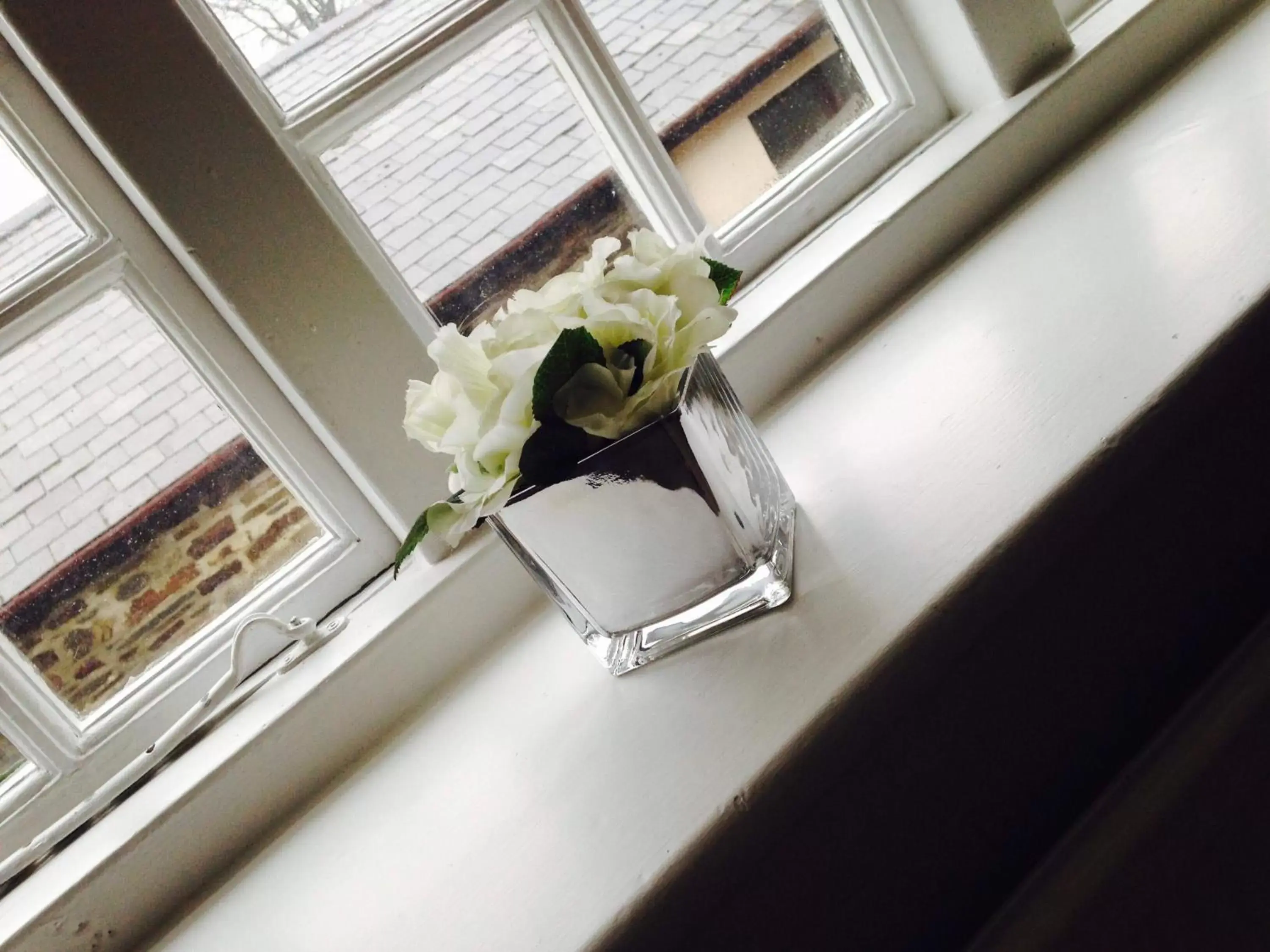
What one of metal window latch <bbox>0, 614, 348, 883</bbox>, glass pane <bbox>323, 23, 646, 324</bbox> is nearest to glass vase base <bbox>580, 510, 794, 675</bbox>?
metal window latch <bbox>0, 614, 348, 883</bbox>

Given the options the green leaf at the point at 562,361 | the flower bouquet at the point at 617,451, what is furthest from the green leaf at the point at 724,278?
the green leaf at the point at 562,361

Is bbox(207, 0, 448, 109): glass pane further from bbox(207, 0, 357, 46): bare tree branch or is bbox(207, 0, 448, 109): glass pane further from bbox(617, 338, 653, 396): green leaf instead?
bbox(617, 338, 653, 396): green leaf

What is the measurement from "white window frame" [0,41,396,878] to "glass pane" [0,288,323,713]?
1 cm

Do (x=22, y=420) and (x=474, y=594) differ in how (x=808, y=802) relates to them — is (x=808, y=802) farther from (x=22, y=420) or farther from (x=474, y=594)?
(x=22, y=420)

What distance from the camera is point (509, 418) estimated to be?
23.3 inches

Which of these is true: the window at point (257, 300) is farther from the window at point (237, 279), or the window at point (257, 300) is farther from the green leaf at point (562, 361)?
the green leaf at point (562, 361)

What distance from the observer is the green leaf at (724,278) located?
675 mm

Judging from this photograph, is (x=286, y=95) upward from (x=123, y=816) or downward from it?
upward

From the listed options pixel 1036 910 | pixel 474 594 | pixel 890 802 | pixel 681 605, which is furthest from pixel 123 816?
pixel 1036 910

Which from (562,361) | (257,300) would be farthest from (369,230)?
(562,361)

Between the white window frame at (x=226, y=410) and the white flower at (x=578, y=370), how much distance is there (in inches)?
9.6

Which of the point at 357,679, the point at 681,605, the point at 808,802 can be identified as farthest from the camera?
the point at 357,679

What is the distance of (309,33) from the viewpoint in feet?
2.77

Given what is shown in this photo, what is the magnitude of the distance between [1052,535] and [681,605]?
24 cm
